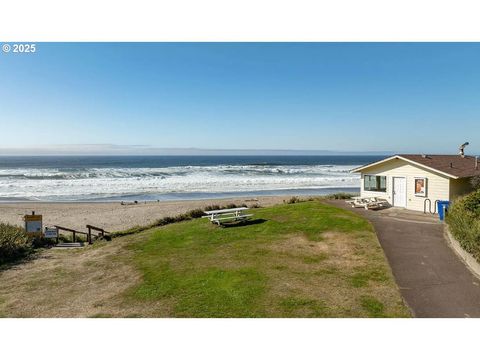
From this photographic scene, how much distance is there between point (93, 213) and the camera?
25312 millimetres

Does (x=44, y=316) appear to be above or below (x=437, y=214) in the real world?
below

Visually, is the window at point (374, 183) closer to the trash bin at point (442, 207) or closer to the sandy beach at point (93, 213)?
the trash bin at point (442, 207)

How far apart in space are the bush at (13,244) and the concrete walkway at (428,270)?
12766mm

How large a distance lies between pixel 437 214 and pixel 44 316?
50.1ft

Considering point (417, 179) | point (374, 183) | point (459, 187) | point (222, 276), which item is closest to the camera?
point (222, 276)

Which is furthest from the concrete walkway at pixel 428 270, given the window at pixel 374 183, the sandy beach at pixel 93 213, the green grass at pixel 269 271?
the sandy beach at pixel 93 213

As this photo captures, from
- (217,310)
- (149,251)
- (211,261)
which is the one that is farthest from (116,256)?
(217,310)

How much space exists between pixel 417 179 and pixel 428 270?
8.74m

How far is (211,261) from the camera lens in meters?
10.1

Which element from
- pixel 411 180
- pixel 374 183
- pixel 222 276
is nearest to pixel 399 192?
pixel 411 180

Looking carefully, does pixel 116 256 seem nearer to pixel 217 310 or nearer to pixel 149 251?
pixel 149 251

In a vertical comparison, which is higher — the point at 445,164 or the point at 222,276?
the point at 445,164

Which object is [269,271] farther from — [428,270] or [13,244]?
[13,244]

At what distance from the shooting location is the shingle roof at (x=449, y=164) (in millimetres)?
15467
